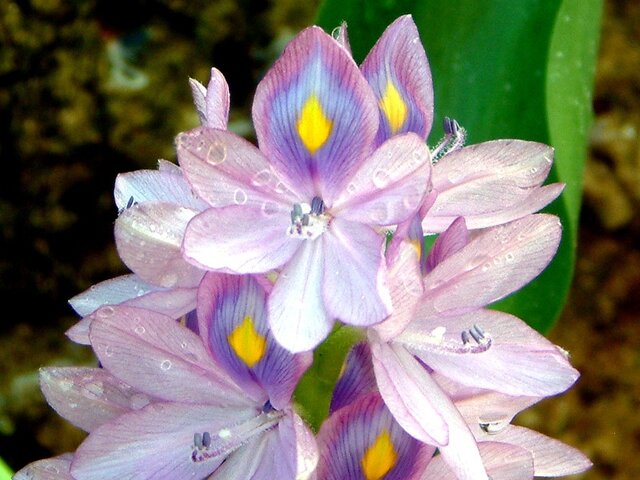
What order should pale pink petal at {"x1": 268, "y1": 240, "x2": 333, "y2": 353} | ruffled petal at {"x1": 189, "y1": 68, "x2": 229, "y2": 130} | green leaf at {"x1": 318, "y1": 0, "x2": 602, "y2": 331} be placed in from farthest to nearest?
green leaf at {"x1": 318, "y1": 0, "x2": 602, "y2": 331} → ruffled petal at {"x1": 189, "y1": 68, "x2": 229, "y2": 130} → pale pink petal at {"x1": 268, "y1": 240, "x2": 333, "y2": 353}

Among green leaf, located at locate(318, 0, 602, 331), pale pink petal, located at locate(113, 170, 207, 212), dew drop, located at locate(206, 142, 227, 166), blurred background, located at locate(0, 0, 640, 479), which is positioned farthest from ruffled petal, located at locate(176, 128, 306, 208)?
blurred background, located at locate(0, 0, 640, 479)

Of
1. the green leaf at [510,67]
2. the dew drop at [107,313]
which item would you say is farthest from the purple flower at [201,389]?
Answer: the green leaf at [510,67]

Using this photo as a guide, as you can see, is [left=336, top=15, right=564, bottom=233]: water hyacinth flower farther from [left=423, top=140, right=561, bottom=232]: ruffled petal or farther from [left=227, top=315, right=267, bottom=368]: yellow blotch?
[left=227, top=315, right=267, bottom=368]: yellow blotch

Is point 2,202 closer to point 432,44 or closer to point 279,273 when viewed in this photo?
point 432,44

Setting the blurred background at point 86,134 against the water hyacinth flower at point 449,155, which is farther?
the blurred background at point 86,134

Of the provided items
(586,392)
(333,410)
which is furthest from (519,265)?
(586,392)

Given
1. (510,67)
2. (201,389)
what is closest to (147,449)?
(201,389)

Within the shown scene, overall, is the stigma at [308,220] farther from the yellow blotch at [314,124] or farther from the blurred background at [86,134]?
the blurred background at [86,134]
